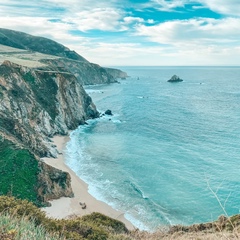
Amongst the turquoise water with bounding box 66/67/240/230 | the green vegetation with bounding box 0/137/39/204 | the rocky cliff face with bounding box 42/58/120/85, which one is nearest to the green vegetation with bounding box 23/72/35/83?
the turquoise water with bounding box 66/67/240/230

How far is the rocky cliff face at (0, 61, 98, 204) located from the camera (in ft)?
105

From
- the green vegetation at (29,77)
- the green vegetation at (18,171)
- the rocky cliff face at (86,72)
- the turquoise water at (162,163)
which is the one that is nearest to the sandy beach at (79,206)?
the turquoise water at (162,163)

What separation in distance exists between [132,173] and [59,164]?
33.2ft

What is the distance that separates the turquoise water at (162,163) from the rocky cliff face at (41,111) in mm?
3743

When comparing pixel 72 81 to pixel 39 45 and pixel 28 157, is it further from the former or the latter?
pixel 39 45

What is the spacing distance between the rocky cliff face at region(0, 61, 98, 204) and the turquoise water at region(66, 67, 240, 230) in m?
3.74

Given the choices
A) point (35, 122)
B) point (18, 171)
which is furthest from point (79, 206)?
point (35, 122)

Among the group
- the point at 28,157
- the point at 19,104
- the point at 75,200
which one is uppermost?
the point at 19,104

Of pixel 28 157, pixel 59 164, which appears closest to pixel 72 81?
pixel 59 164

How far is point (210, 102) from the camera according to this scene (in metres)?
94.3

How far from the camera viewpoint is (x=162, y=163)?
139 ft

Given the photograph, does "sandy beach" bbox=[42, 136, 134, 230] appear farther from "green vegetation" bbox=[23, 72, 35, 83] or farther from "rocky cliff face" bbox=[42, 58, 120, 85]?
"rocky cliff face" bbox=[42, 58, 120, 85]

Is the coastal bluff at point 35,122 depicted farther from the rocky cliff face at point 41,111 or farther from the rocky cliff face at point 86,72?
the rocky cliff face at point 86,72

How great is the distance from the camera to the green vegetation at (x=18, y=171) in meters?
27.9
